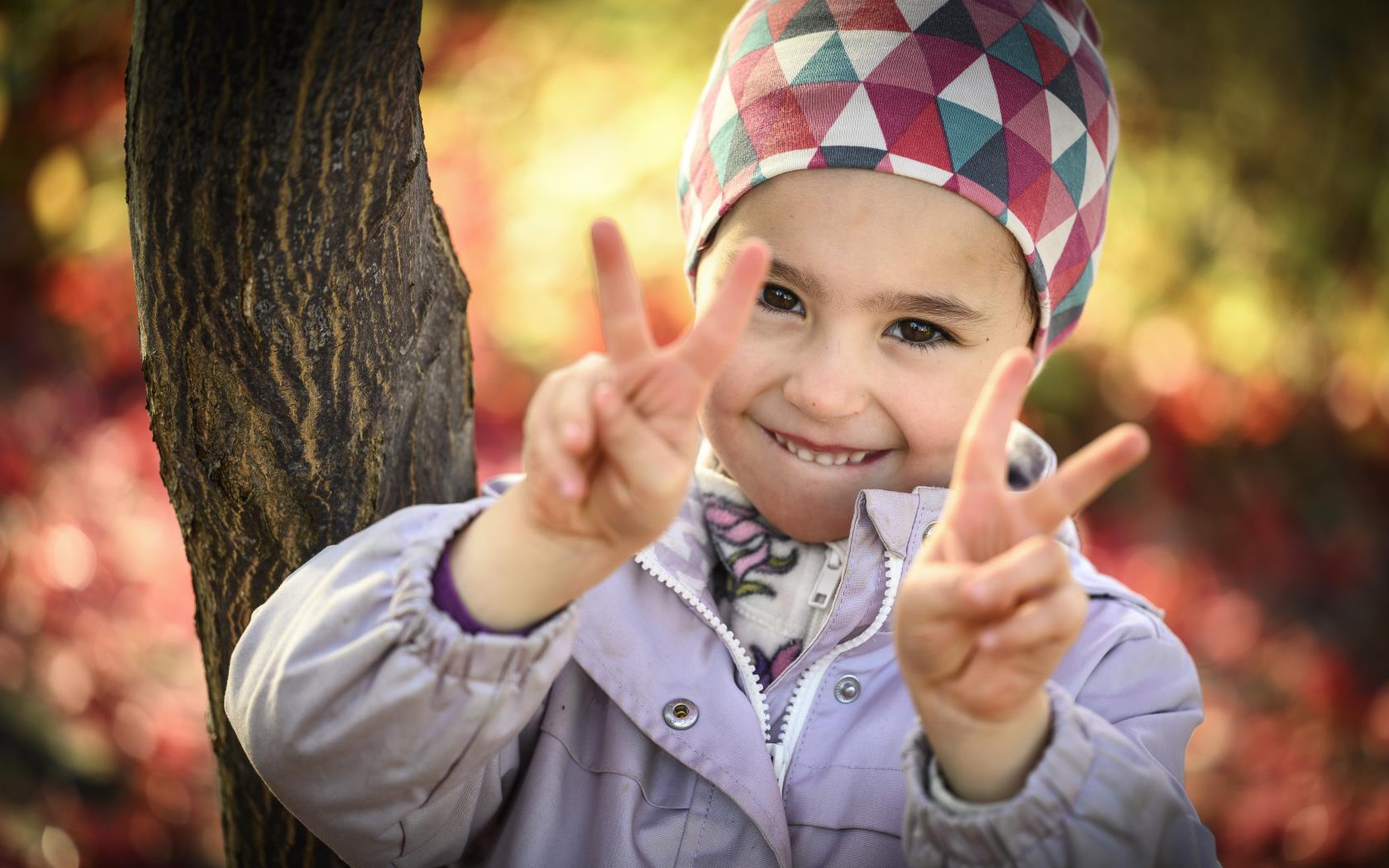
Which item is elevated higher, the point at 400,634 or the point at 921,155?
the point at 921,155

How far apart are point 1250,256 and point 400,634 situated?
13.0ft

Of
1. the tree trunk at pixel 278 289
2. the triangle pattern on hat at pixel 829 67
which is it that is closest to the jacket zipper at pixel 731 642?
the tree trunk at pixel 278 289

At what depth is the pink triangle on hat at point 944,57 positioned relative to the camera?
55.4 inches

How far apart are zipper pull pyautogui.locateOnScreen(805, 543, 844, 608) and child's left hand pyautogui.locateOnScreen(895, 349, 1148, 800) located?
1.39 feet

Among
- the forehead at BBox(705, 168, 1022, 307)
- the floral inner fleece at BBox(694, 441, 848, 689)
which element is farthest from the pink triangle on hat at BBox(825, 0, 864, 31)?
the floral inner fleece at BBox(694, 441, 848, 689)

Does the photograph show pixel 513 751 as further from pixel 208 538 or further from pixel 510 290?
A: pixel 510 290

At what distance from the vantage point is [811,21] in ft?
4.84

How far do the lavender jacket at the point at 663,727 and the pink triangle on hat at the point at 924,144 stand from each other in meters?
0.44

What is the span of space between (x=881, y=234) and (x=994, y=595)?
0.55m

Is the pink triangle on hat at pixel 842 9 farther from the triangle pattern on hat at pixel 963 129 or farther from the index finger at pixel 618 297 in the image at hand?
the index finger at pixel 618 297

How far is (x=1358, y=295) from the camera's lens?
397 cm

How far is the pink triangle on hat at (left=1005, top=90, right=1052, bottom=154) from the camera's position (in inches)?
55.8

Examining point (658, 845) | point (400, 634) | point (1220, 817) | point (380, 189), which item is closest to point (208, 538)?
point (400, 634)

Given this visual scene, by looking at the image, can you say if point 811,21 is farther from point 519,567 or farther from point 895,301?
point 519,567
